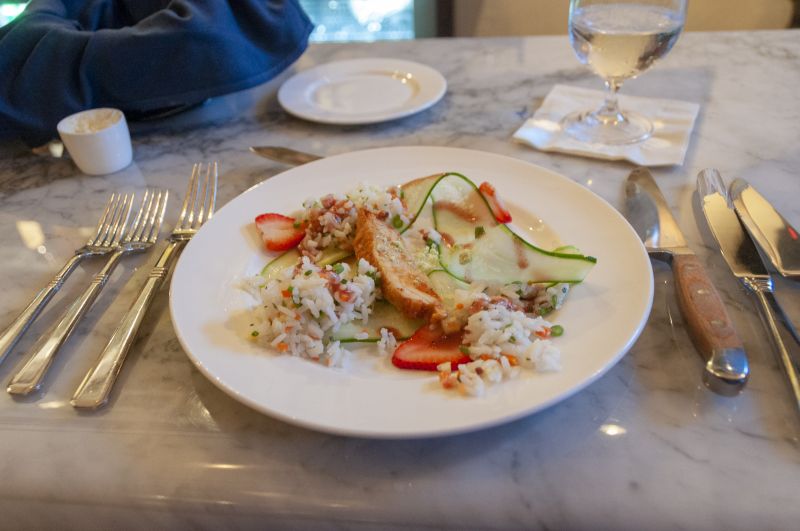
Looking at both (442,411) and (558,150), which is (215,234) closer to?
(442,411)

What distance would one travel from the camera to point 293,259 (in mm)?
1038

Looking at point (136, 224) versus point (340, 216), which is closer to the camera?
point (340, 216)

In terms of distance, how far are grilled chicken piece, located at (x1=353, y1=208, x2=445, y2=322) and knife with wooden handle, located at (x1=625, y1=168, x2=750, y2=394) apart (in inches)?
13.7

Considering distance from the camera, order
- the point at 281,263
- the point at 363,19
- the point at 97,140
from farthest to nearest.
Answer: the point at 363,19 → the point at 97,140 → the point at 281,263

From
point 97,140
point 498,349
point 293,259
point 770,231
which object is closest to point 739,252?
point 770,231

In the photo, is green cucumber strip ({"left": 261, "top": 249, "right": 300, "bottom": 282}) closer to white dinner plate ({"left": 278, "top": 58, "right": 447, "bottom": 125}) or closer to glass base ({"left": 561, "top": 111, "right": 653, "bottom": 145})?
white dinner plate ({"left": 278, "top": 58, "right": 447, "bottom": 125})

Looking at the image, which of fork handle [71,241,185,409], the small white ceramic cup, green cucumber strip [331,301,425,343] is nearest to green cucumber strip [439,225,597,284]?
green cucumber strip [331,301,425,343]

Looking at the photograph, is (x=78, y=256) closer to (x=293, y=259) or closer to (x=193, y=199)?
(x=193, y=199)

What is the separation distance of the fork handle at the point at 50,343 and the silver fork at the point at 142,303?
2.5 inches

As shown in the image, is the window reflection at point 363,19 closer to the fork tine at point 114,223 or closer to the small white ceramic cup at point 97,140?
the small white ceramic cup at point 97,140

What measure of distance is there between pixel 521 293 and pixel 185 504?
20.7 inches

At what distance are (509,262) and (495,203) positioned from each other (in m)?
0.23

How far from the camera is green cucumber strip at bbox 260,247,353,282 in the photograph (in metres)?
1.01

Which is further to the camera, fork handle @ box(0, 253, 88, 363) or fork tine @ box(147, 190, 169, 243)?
fork tine @ box(147, 190, 169, 243)
